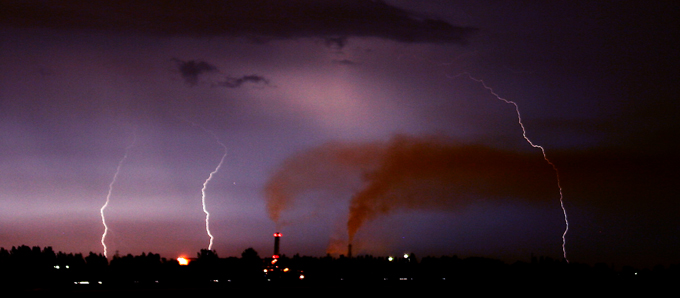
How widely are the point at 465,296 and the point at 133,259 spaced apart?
71.5 m

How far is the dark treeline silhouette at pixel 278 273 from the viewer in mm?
38469

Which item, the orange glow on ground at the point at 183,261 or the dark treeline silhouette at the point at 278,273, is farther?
the orange glow on ground at the point at 183,261

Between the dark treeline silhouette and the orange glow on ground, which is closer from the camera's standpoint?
the dark treeline silhouette

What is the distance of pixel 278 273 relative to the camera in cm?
4781

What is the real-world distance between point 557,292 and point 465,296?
6.16 metres

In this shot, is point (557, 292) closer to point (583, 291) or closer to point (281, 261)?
point (583, 291)

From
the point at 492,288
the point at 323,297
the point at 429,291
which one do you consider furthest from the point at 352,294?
the point at 492,288

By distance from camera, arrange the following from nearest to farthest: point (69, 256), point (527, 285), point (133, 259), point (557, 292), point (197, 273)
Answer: point (557, 292) < point (527, 285) < point (197, 273) < point (133, 259) < point (69, 256)

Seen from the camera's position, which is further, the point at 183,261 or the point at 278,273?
the point at 183,261

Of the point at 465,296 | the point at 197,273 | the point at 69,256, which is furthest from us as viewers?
the point at 69,256

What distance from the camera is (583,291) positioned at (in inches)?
1319

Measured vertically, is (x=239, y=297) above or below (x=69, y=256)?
below

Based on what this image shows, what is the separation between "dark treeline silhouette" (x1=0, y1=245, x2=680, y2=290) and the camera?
126ft

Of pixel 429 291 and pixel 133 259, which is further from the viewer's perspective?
pixel 133 259
